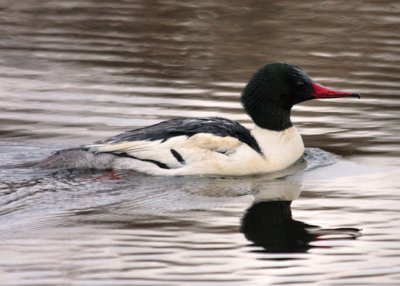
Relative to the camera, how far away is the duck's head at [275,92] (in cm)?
1254

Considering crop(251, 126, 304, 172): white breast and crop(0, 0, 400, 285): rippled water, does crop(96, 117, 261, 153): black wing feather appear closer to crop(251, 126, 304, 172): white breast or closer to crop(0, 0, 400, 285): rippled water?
crop(251, 126, 304, 172): white breast

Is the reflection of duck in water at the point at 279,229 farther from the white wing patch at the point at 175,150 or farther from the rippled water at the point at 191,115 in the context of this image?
the white wing patch at the point at 175,150

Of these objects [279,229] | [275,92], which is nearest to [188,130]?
[275,92]

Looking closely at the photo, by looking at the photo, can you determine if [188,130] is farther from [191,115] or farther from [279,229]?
[279,229]

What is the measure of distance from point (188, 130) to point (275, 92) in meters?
0.99

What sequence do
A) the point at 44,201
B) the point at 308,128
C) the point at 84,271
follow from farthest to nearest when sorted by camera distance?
1. the point at 308,128
2. the point at 44,201
3. the point at 84,271

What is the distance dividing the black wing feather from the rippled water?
1.36 feet

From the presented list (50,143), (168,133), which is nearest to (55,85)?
(50,143)

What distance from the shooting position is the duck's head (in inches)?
494

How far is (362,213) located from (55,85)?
5.77 meters

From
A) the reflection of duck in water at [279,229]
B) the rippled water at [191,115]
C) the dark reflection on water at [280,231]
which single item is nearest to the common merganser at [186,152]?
the rippled water at [191,115]

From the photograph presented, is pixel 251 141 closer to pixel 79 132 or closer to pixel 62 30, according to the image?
pixel 79 132

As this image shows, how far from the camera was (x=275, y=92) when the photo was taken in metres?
12.6

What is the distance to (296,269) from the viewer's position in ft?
29.7
